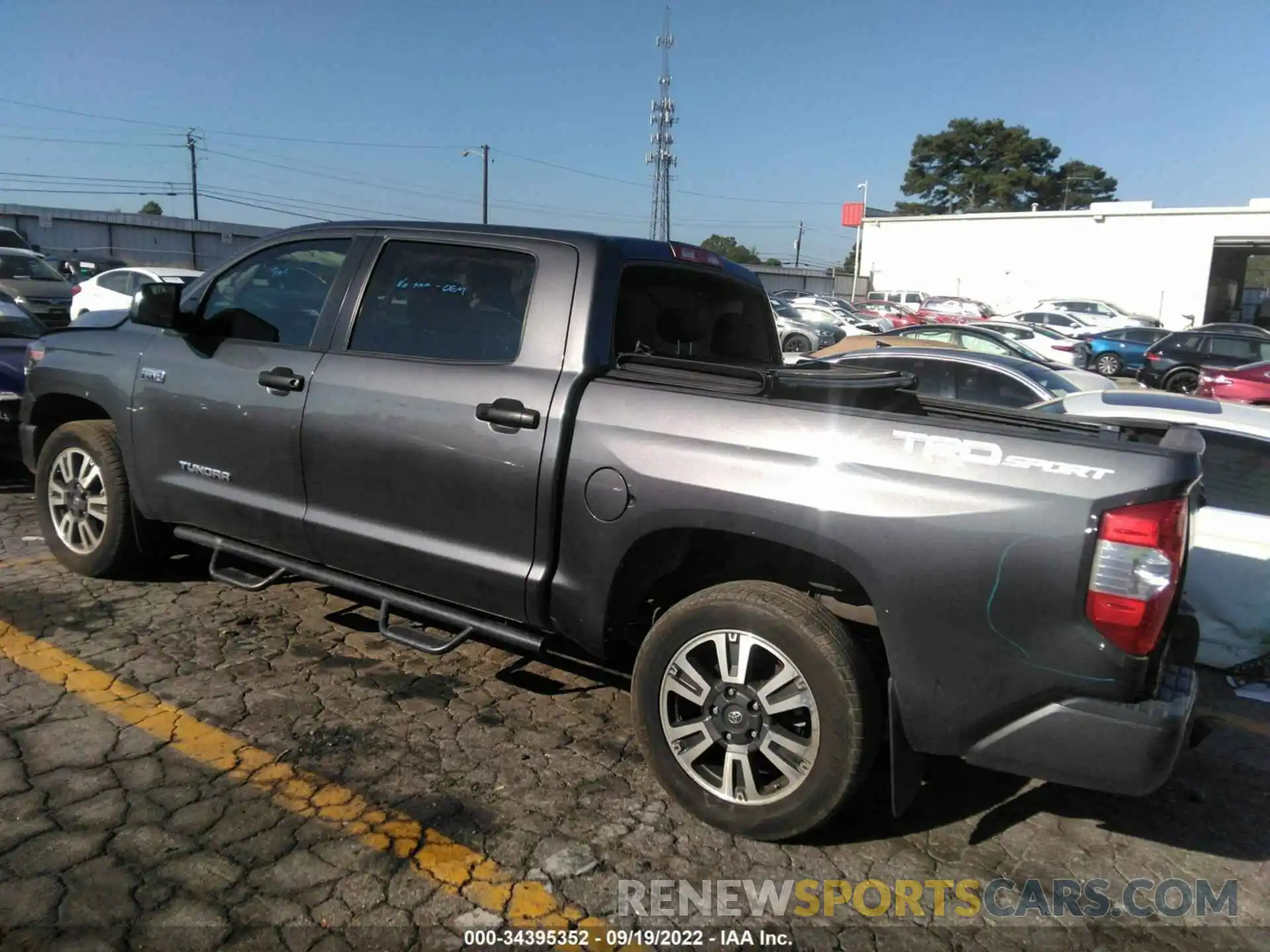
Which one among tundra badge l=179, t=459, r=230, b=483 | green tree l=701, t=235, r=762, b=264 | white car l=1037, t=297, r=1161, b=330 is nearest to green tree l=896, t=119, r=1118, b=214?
green tree l=701, t=235, r=762, b=264

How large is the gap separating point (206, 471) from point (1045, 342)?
903 inches

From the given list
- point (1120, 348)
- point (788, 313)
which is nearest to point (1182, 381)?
point (1120, 348)

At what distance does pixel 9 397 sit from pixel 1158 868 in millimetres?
7709

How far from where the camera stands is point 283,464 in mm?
4059

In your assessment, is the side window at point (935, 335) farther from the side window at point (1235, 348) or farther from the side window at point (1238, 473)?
the side window at point (1238, 473)

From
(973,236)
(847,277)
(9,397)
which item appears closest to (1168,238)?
(973,236)

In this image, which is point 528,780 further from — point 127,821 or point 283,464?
point 283,464

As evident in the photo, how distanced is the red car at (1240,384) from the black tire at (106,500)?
17989 mm

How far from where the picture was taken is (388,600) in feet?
12.8

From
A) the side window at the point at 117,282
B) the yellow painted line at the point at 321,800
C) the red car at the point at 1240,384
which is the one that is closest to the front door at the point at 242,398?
the yellow painted line at the point at 321,800

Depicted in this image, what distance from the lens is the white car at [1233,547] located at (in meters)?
4.93

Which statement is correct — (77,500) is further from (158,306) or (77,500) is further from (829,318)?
(829,318)

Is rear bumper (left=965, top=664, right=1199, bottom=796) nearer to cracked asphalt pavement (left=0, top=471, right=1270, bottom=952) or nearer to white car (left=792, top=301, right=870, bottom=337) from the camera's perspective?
cracked asphalt pavement (left=0, top=471, right=1270, bottom=952)

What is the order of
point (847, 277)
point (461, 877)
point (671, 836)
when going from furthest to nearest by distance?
point (847, 277) < point (671, 836) < point (461, 877)
